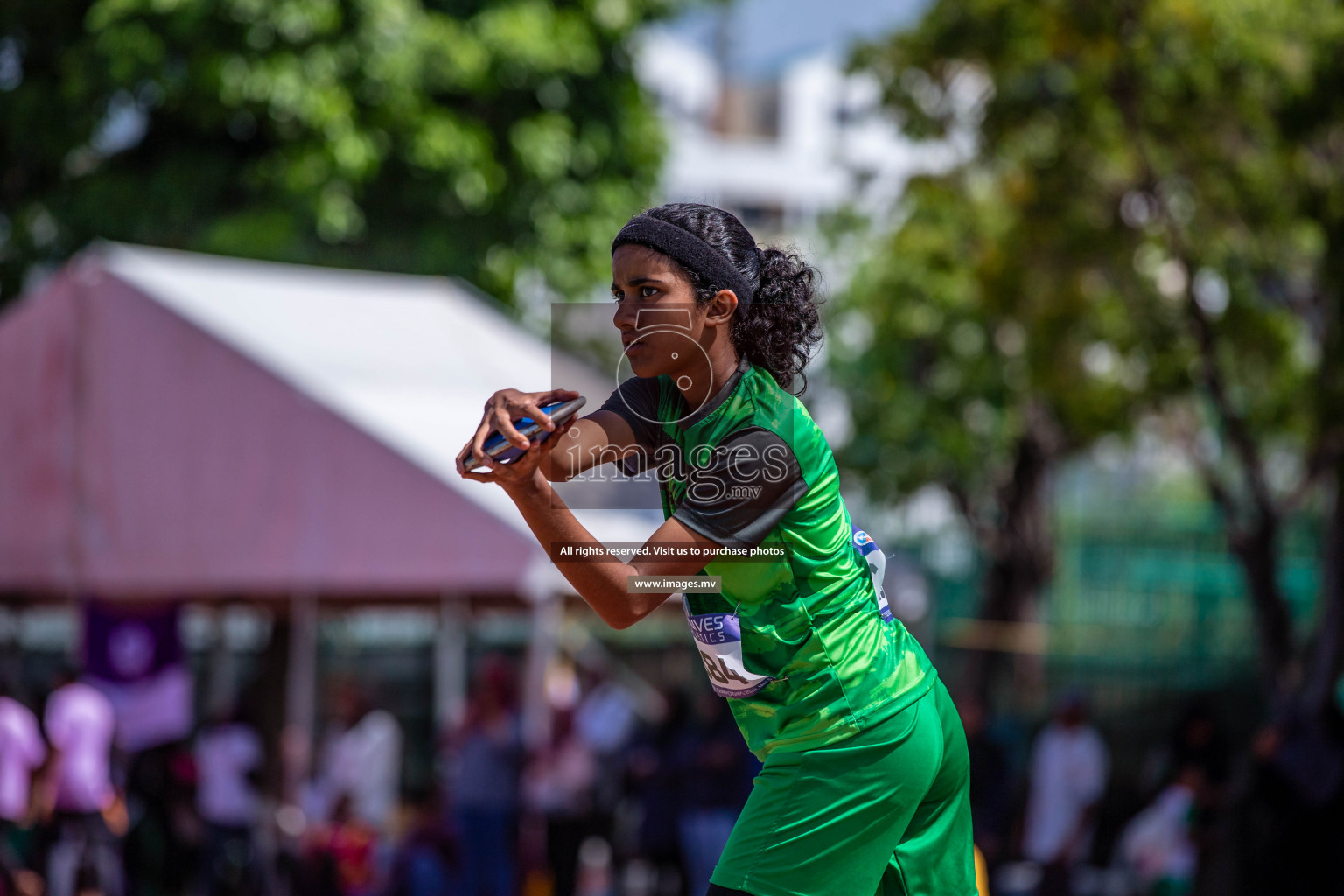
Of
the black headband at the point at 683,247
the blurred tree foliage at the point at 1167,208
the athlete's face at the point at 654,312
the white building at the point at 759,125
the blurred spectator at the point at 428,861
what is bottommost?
the blurred spectator at the point at 428,861

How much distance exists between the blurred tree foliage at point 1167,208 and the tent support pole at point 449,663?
15.8ft

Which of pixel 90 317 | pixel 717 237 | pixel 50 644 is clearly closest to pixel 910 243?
pixel 90 317

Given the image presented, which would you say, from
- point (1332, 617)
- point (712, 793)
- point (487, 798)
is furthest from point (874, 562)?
point (1332, 617)

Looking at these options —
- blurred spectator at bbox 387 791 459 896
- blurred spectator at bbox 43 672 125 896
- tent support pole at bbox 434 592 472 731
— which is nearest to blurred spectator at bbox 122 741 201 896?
blurred spectator at bbox 43 672 125 896

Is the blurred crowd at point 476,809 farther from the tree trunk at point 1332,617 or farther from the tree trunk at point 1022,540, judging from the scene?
the tree trunk at point 1022,540

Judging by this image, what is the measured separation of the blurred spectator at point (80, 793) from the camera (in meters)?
8.52

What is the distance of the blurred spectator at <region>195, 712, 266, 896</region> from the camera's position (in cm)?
959

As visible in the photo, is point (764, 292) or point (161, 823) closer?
point (764, 292)

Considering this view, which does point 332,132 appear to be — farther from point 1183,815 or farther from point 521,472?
point 521,472

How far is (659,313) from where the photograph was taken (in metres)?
2.46

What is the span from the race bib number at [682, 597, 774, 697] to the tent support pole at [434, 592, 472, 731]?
8256 mm

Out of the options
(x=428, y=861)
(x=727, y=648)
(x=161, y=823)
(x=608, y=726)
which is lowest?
(x=428, y=861)

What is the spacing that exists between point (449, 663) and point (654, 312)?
456 inches

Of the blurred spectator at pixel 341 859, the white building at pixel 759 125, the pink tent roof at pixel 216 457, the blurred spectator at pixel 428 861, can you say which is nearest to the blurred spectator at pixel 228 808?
the blurred spectator at pixel 341 859
